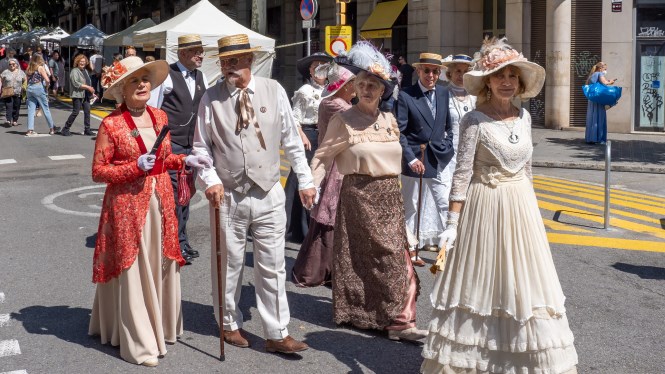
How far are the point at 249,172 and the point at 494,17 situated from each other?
66.9ft

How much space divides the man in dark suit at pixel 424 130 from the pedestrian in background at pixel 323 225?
0.85m

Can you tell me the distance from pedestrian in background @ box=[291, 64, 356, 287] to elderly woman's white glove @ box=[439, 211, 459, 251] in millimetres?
2468

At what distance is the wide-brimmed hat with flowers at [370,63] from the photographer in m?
6.21

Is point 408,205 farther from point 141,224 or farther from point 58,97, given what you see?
point 58,97

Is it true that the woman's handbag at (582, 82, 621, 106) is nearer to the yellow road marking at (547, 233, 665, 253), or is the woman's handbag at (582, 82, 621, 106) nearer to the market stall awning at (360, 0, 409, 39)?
the yellow road marking at (547, 233, 665, 253)

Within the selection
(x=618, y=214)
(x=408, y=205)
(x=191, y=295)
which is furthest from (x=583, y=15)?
(x=191, y=295)

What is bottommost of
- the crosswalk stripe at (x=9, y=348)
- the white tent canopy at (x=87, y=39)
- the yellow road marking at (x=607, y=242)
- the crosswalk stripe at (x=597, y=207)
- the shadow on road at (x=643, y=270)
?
the crosswalk stripe at (x=9, y=348)

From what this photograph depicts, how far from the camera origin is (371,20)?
95.2 feet

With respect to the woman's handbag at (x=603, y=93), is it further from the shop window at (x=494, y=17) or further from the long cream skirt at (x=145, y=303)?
the long cream skirt at (x=145, y=303)

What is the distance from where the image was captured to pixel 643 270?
8.43 metres

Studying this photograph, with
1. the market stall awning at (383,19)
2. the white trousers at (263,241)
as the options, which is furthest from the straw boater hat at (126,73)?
the market stall awning at (383,19)

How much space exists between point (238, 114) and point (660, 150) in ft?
46.2

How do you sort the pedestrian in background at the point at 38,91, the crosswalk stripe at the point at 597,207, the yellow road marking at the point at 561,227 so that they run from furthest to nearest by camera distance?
1. the pedestrian in background at the point at 38,91
2. the crosswalk stripe at the point at 597,207
3. the yellow road marking at the point at 561,227

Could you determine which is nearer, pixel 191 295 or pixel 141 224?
pixel 141 224
